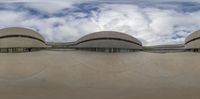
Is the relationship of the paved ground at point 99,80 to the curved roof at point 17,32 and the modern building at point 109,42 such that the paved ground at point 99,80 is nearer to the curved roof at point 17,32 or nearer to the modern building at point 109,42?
the modern building at point 109,42

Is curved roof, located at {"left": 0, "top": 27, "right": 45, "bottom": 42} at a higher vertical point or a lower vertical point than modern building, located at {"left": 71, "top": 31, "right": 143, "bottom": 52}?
higher

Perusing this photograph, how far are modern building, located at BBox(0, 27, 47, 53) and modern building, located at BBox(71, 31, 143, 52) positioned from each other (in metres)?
3.91

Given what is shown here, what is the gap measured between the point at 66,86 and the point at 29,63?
15.2 feet

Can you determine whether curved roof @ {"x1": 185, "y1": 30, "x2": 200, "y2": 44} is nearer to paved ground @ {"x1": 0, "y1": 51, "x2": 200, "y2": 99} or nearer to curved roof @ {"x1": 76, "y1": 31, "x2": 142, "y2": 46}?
curved roof @ {"x1": 76, "y1": 31, "x2": 142, "y2": 46}

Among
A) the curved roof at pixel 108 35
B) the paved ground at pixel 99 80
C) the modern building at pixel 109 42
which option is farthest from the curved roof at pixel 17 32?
the paved ground at pixel 99 80

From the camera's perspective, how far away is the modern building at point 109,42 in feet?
94.4

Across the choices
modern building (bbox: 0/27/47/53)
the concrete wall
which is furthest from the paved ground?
modern building (bbox: 0/27/47/53)

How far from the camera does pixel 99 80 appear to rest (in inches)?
459

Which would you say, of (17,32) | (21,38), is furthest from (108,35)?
(17,32)

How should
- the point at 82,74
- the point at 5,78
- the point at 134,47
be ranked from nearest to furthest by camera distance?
the point at 5,78
the point at 82,74
the point at 134,47

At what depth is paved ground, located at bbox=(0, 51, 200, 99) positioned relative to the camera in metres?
9.89

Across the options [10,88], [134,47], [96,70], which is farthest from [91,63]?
[134,47]

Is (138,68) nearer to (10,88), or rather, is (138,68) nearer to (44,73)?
(44,73)

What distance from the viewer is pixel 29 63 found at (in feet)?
48.6
